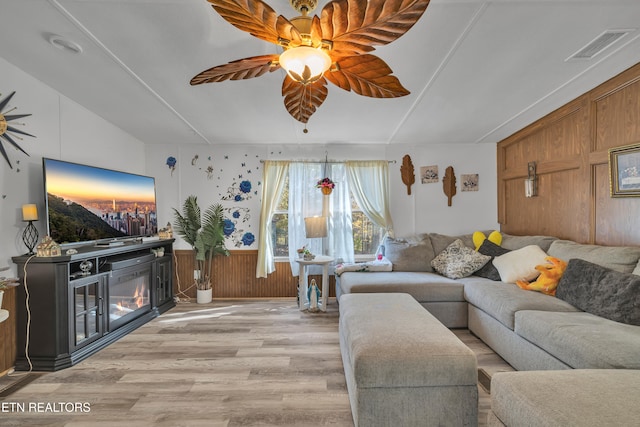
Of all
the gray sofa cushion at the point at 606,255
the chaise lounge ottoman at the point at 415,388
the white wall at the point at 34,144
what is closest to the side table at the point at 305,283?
the chaise lounge ottoman at the point at 415,388

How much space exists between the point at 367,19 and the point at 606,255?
271 centimetres

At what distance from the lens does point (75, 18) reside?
182 centimetres

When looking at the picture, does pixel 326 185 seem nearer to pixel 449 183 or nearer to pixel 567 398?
pixel 449 183

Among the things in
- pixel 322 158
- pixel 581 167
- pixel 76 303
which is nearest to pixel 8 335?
pixel 76 303

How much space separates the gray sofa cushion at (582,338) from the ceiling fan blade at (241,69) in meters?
A: 2.37

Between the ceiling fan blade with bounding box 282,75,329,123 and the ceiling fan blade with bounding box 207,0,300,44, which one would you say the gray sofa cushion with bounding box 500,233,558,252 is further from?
the ceiling fan blade with bounding box 207,0,300,44

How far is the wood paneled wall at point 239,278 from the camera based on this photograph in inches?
178

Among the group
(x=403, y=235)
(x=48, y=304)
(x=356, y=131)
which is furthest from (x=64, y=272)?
(x=403, y=235)

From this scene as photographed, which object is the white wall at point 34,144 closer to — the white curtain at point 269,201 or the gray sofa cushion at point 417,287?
the white curtain at point 269,201

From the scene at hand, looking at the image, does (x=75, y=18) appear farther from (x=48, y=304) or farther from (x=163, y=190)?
(x=163, y=190)

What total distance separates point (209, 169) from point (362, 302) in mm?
3176

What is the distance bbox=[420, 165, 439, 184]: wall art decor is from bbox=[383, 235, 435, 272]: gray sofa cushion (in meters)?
0.97

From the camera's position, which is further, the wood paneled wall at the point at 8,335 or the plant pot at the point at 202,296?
the plant pot at the point at 202,296

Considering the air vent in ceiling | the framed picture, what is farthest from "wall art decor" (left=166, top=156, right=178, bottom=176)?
the framed picture
